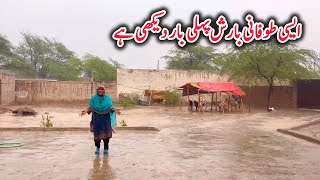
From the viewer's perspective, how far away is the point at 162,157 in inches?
308

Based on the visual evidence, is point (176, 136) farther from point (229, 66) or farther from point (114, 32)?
point (229, 66)

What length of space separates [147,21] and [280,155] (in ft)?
28.7

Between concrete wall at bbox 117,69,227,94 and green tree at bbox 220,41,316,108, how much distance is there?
6.96m

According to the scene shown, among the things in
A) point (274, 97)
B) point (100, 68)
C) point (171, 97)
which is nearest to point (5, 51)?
point (100, 68)

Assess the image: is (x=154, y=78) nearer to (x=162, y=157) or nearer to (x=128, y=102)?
(x=128, y=102)

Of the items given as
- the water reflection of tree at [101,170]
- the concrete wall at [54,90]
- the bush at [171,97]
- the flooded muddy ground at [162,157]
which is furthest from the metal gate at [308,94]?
the water reflection of tree at [101,170]

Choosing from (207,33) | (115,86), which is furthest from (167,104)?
(207,33)

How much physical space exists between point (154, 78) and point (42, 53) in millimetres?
22979

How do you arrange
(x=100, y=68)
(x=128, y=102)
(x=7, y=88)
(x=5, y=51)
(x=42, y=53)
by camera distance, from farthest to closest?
1. (x=42, y=53)
2. (x=100, y=68)
3. (x=5, y=51)
4. (x=128, y=102)
5. (x=7, y=88)

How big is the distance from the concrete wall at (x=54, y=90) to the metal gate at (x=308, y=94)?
15.8 meters

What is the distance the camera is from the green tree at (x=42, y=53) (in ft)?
158

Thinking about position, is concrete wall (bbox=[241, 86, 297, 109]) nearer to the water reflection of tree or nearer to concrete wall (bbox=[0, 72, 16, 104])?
concrete wall (bbox=[0, 72, 16, 104])

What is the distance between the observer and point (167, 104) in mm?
29672

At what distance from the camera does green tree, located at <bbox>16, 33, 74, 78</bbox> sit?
48219 mm
